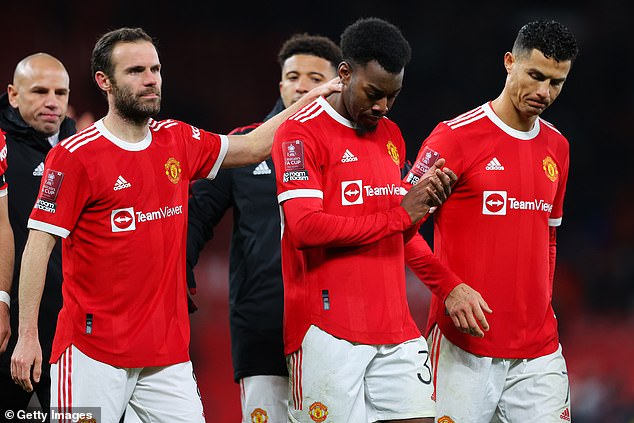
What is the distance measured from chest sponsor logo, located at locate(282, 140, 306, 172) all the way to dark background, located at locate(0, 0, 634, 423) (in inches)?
278

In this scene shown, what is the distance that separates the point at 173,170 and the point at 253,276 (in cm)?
112

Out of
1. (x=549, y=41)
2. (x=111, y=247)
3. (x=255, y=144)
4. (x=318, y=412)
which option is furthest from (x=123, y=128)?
(x=549, y=41)

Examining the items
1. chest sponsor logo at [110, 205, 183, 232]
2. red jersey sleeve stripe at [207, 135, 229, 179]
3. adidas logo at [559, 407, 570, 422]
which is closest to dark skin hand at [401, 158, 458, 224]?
red jersey sleeve stripe at [207, 135, 229, 179]

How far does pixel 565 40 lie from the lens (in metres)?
4.55

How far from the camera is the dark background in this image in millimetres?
11898

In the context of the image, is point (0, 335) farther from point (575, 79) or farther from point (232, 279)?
point (575, 79)

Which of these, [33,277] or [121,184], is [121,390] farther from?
[121,184]

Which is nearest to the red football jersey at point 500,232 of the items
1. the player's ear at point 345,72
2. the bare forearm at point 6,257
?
the player's ear at point 345,72

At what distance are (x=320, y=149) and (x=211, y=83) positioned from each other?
9494mm

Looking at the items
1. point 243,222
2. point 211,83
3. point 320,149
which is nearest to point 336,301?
point 320,149

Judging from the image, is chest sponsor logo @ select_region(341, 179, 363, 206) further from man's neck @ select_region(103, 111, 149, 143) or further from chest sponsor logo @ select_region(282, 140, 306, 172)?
man's neck @ select_region(103, 111, 149, 143)

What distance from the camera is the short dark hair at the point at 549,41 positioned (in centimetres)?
451

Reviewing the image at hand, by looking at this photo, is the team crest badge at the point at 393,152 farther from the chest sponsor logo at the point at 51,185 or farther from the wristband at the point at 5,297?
A: the wristband at the point at 5,297

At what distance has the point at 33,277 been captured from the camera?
4.07 meters
